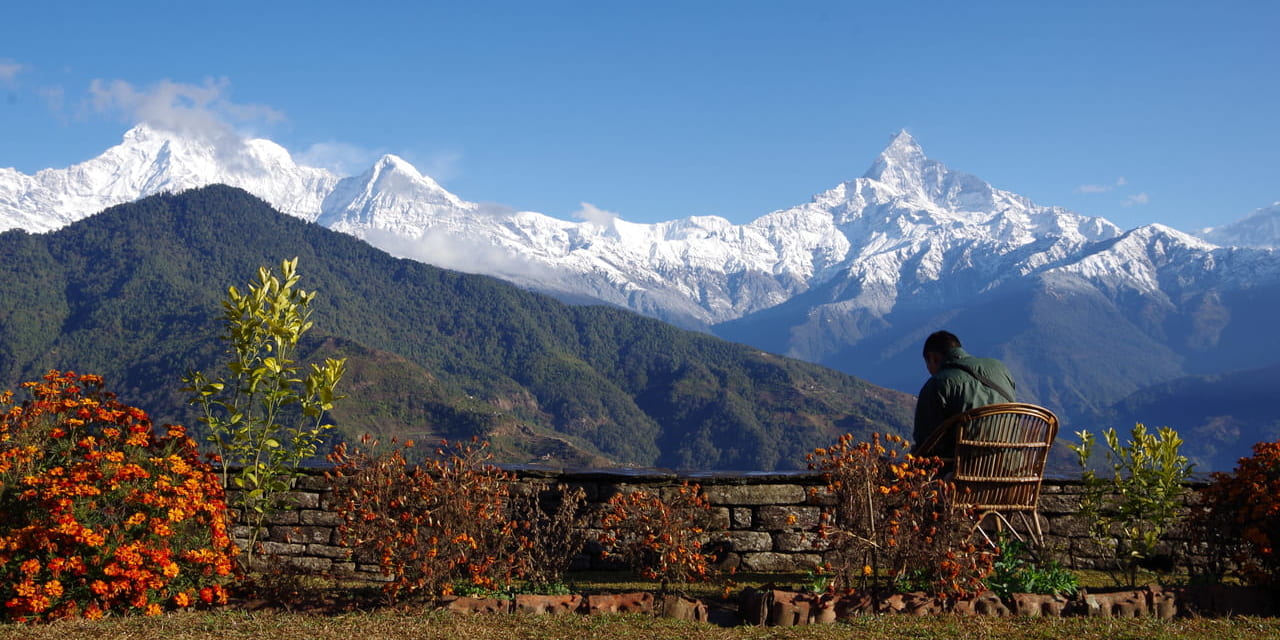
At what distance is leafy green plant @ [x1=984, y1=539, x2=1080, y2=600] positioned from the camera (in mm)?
5984

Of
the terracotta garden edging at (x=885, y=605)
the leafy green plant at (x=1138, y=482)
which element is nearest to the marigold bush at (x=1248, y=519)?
the terracotta garden edging at (x=885, y=605)

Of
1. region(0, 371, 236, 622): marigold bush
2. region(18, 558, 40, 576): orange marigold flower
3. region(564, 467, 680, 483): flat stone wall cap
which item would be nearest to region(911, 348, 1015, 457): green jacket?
region(564, 467, 680, 483): flat stone wall cap

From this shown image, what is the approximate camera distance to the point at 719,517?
25.6ft

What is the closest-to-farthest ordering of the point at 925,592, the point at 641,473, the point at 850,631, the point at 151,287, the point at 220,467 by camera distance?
the point at 850,631 → the point at 925,592 → the point at 220,467 → the point at 641,473 → the point at 151,287

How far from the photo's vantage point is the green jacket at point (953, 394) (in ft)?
21.3

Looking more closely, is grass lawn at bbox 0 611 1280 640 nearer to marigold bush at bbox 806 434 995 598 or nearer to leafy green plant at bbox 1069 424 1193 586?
marigold bush at bbox 806 434 995 598

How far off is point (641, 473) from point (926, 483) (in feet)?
10.0

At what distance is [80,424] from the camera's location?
630cm

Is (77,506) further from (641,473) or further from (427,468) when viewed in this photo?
(641,473)

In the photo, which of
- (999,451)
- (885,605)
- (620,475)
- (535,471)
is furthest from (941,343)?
(535,471)

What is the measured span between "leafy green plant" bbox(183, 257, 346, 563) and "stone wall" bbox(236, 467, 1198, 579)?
0.53 m

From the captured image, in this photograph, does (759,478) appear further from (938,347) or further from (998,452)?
(998,452)

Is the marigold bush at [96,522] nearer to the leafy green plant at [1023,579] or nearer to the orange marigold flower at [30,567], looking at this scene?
the orange marigold flower at [30,567]

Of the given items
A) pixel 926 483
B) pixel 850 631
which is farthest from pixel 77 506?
pixel 926 483
